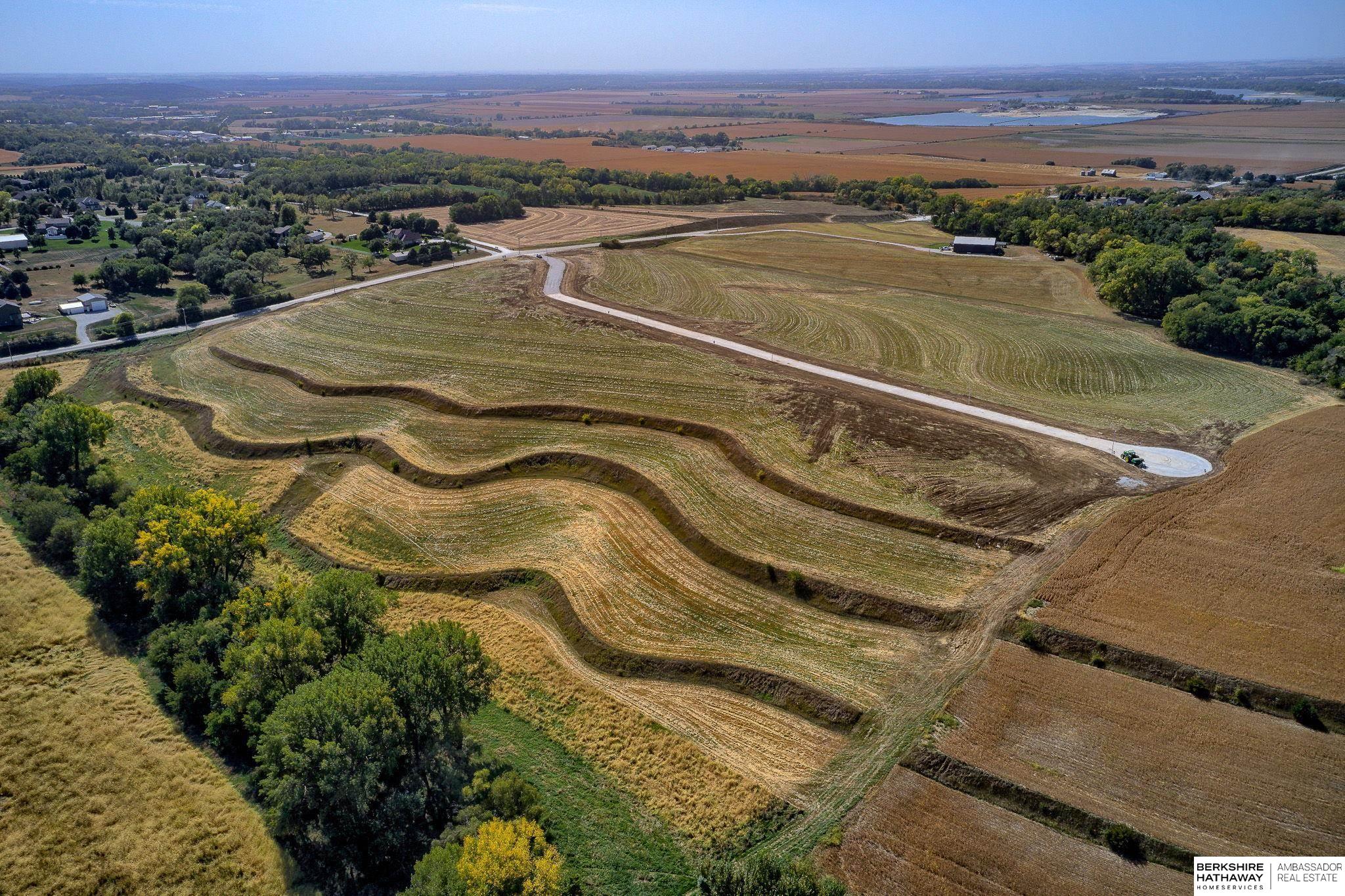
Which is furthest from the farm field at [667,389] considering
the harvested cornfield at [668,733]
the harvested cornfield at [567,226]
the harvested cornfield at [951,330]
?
the harvested cornfield at [567,226]

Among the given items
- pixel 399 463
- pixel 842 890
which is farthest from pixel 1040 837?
pixel 399 463

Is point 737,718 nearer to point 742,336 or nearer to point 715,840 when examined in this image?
point 715,840

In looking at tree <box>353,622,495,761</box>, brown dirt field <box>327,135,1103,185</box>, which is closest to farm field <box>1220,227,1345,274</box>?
brown dirt field <box>327,135,1103,185</box>

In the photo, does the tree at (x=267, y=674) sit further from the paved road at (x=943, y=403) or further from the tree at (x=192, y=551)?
the paved road at (x=943, y=403)

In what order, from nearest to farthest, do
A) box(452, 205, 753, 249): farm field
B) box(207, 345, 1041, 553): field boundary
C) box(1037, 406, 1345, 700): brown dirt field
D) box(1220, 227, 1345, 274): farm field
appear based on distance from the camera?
box(1037, 406, 1345, 700): brown dirt field, box(207, 345, 1041, 553): field boundary, box(1220, 227, 1345, 274): farm field, box(452, 205, 753, 249): farm field

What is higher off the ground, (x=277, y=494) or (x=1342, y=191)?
(x=1342, y=191)

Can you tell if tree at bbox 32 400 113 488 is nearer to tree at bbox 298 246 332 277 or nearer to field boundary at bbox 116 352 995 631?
field boundary at bbox 116 352 995 631
